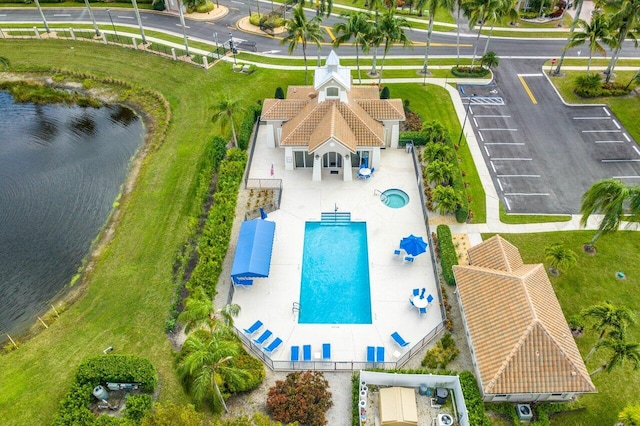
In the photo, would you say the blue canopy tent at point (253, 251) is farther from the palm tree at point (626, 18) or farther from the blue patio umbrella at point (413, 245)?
the palm tree at point (626, 18)

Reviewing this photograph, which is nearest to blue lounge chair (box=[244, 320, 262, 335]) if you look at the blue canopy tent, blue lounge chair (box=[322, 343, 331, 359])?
the blue canopy tent

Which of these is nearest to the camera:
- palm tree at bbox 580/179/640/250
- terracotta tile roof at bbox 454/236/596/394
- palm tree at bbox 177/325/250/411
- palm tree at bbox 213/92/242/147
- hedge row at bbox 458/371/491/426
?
palm tree at bbox 177/325/250/411

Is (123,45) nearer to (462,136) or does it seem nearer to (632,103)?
(462,136)

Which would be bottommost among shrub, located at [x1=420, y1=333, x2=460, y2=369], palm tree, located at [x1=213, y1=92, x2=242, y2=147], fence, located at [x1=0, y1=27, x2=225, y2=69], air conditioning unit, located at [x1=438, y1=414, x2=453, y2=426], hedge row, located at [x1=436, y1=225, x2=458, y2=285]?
air conditioning unit, located at [x1=438, y1=414, x2=453, y2=426]

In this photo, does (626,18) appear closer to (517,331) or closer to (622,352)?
(622,352)

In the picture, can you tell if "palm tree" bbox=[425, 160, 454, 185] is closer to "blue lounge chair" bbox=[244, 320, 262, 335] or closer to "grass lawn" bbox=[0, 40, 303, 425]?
"blue lounge chair" bbox=[244, 320, 262, 335]

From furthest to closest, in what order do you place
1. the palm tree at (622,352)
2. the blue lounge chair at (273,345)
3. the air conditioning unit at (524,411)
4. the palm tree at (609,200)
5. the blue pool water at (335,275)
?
the blue pool water at (335,275)
the palm tree at (609,200)
the blue lounge chair at (273,345)
the air conditioning unit at (524,411)
the palm tree at (622,352)

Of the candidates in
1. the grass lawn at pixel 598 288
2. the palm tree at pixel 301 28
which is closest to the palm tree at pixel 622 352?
the grass lawn at pixel 598 288

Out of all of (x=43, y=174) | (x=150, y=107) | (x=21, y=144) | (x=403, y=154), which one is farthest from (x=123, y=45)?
(x=403, y=154)
